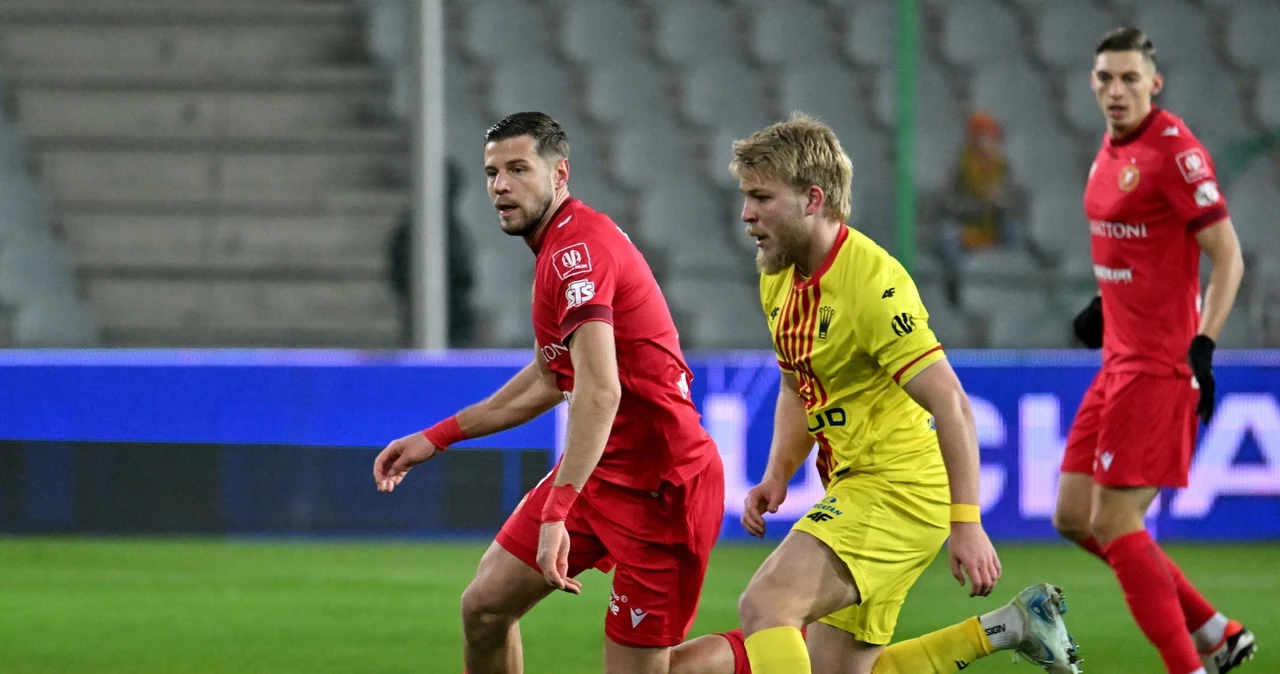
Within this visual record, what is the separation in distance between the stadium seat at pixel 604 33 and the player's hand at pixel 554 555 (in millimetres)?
9094

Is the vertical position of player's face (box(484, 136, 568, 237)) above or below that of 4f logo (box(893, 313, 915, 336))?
above

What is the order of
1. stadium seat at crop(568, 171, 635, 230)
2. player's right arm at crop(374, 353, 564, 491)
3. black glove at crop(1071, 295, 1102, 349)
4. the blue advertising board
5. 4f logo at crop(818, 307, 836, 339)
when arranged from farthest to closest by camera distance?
1. stadium seat at crop(568, 171, 635, 230)
2. the blue advertising board
3. black glove at crop(1071, 295, 1102, 349)
4. player's right arm at crop(374, 353, 564, 491)
5. 4f logo at crop(818, 307, 836, 339)

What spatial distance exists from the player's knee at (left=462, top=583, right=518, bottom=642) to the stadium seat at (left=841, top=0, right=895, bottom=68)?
9107 millimetres

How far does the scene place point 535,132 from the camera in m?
4.26

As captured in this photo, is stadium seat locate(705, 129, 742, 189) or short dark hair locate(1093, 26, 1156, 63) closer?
short dark hair locate(1093, 26, 1156, 63)

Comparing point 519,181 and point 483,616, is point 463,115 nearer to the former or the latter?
point 519,181

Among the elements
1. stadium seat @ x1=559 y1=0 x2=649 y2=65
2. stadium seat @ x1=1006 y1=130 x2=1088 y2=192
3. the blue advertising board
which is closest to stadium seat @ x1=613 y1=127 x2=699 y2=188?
stadium seat @ x1=559 y1=0 x2=649 y2=65

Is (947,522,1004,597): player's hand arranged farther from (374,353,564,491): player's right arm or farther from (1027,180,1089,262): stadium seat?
(1027,180,1089,262): stadium seat

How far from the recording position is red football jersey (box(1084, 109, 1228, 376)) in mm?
5273

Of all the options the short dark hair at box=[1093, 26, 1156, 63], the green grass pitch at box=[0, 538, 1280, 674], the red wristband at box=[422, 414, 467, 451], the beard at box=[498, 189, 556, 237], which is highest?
the short dark hair at box=[1093, 26, 1156, 63]

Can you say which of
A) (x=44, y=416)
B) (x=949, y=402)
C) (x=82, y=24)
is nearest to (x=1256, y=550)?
(x=949, y=402)

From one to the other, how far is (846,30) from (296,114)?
158 inches

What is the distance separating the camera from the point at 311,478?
333 inches

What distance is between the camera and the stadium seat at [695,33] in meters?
12.7
